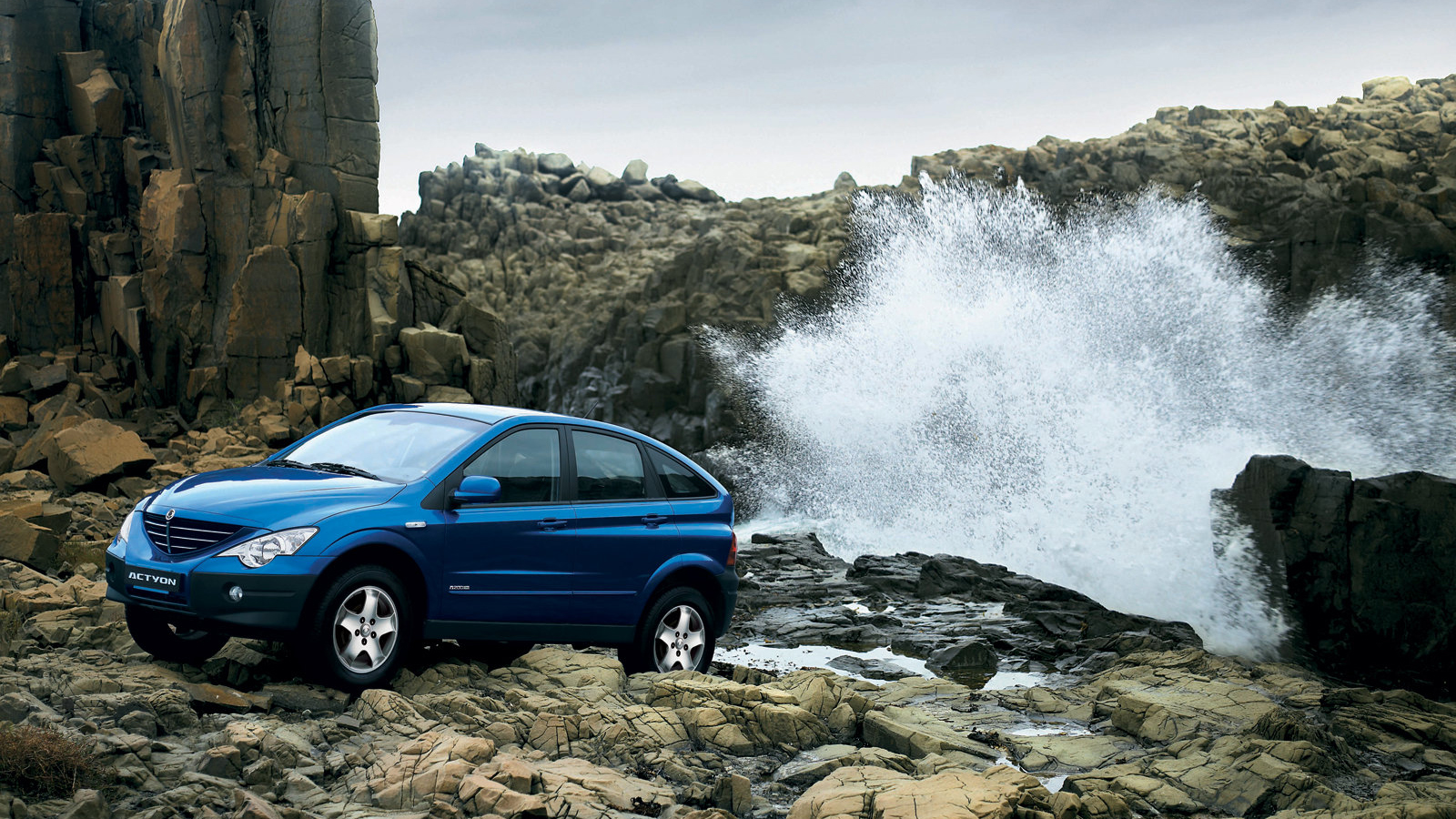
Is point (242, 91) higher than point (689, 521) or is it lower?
higher

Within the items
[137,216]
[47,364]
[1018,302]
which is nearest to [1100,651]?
[47,364]

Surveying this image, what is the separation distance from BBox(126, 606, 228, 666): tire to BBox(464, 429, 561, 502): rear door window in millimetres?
1783

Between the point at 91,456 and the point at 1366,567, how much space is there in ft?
50.4

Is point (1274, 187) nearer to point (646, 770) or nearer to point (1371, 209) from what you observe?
point (1371, 209)

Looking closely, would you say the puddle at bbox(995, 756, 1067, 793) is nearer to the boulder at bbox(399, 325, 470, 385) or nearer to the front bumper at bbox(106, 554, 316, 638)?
the front bumper at bbox(106, 554, 316, 638)

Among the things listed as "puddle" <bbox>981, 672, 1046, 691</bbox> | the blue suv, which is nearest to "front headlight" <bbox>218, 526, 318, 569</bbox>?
the blue suv

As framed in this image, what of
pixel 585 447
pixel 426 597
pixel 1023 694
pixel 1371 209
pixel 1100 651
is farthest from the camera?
pixel 1371 209

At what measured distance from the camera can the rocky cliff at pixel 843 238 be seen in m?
37.2

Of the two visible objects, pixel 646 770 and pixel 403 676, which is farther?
pixel 403 676

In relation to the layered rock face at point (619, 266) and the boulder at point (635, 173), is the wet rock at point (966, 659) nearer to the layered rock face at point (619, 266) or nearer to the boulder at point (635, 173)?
the layered rock face at point (619, 266)

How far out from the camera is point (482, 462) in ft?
21.4

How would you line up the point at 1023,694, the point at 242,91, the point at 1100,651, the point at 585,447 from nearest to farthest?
the point at 585,447 → the point at 1023,694 → the point at 1100,651 → the point at 242,91

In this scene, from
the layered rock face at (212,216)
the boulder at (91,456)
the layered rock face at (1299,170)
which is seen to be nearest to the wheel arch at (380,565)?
the boulder at (91,456)

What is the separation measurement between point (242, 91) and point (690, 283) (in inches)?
1108
